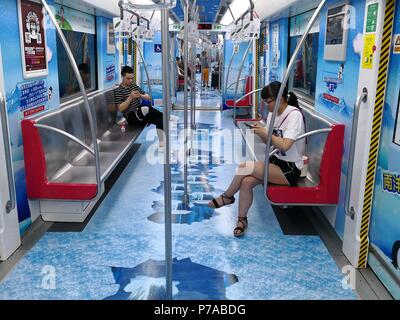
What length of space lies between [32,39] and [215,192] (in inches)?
111

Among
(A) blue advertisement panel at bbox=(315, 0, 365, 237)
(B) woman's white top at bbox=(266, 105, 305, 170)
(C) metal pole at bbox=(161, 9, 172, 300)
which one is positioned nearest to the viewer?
(C) metal pole at bbox=(161, 9, 172, 300)

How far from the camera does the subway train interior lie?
3316mm

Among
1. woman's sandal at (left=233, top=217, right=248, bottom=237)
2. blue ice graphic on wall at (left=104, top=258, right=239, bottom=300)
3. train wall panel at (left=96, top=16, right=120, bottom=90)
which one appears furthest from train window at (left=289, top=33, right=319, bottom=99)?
blue ice graphic on wall at (left=104, top=258, right=239, bottom=300)

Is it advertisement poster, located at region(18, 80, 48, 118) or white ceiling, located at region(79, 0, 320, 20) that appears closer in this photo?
advertisement poster, located at region(18, 80, 48, 118)

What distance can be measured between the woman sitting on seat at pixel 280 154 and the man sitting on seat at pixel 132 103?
2924 mm

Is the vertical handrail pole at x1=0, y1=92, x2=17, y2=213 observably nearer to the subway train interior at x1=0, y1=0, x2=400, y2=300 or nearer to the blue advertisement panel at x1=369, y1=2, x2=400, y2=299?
the subway train interior at x1=0, y1=0, x2=400, y2=300

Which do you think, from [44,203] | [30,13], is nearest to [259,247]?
[44,203]

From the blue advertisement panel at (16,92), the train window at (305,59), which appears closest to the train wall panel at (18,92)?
the blue advertisement panel at (16,92)

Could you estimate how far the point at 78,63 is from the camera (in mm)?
7094

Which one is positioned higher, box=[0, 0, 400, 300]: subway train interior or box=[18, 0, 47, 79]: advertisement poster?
box=[18, 0, 47, 79]: advertisement poster

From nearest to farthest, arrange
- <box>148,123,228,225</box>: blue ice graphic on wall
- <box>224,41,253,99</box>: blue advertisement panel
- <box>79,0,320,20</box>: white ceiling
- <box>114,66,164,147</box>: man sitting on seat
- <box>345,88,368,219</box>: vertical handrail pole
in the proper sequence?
<box>345,88,368,219</box>: vertical handrail pole, <box>148,123,228,225</box>: blue ice graphic on wall, <box>79,0,320,20</box>: white ceiling, <box>114,66,164,147</box>: man sitting on seat, <box>224,41,253,99</box>: blue advertisement panel

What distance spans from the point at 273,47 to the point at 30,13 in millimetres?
5334

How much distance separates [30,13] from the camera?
4453mm
